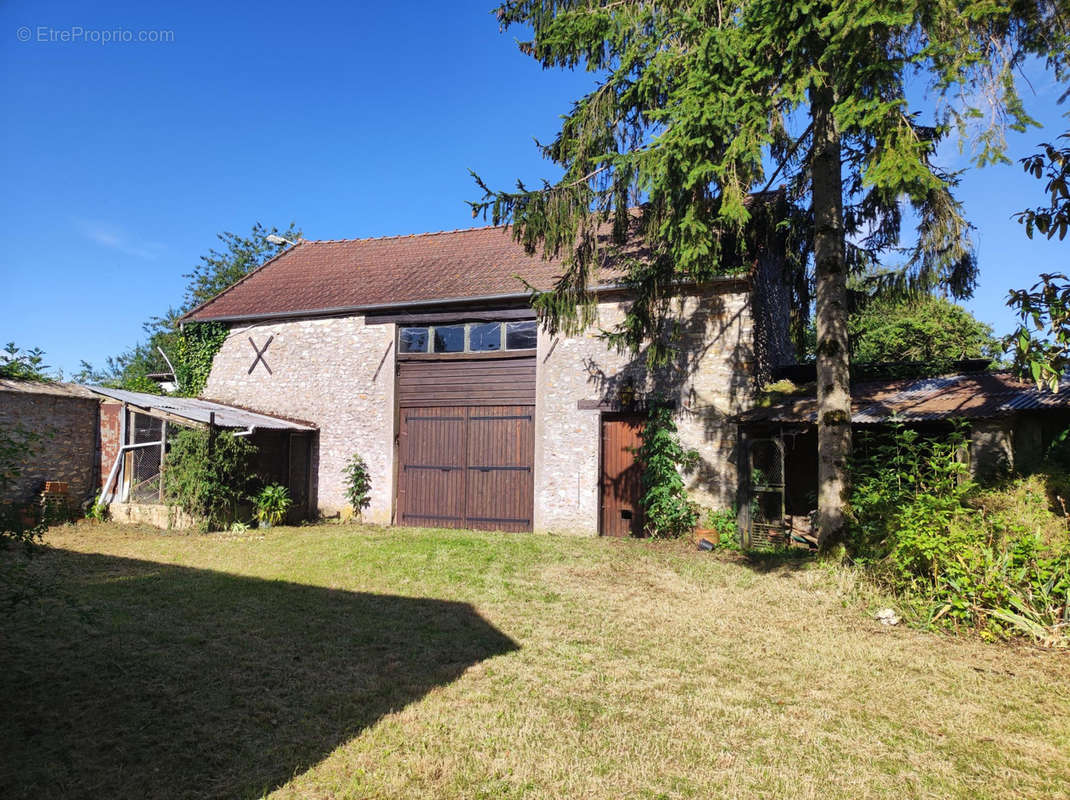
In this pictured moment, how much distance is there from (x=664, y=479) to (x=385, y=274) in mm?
7753

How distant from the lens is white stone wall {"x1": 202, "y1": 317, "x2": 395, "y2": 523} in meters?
12.5

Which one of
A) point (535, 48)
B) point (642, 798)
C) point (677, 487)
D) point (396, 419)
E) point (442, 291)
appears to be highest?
point (535, 48)

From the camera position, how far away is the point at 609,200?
7.82m

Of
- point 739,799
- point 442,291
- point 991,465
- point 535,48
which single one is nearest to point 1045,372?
point 991,465

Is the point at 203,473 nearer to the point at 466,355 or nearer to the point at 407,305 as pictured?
the point at 407,305

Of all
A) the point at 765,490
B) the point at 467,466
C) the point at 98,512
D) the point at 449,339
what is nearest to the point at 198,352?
the point at 98,512

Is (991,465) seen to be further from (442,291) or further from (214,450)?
(214,450)

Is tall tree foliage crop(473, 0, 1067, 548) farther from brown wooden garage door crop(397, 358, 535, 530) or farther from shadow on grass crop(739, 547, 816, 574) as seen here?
brown wooden garage door crop(397, 358, 535, 530)

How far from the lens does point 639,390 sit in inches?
426

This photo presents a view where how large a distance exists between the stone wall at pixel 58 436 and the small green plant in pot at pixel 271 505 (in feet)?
10.8

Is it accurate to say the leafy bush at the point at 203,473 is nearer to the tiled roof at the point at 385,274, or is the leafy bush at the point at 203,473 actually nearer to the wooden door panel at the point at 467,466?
the wooden door panel at the point at 467,466

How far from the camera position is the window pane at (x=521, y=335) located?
11719 mm

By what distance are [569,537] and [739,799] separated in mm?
7807

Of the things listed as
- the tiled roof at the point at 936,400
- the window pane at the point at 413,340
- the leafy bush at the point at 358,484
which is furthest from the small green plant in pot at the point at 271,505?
the tiled roof at the point at 936,400
